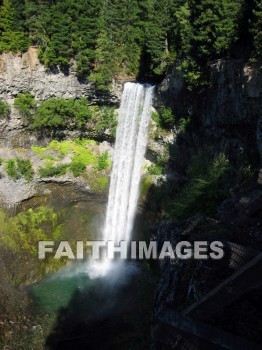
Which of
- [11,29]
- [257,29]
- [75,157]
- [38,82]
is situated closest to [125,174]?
[75,157]

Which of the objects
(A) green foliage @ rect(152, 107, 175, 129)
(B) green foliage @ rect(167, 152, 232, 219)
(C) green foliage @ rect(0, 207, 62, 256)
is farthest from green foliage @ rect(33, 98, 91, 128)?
(B) green foliage @ rect(167, 152, 232, 219)

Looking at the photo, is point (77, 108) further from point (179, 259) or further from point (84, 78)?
point (179, 259)

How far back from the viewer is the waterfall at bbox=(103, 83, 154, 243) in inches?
1125

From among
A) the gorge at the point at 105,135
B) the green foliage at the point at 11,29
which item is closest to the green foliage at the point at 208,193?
the gorge at the point at 105,135

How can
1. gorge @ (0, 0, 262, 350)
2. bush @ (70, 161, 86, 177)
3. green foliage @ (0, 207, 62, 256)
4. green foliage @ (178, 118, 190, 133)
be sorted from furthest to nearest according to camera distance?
1. bush @ (70, 161, 86, 177)
2. green foliage @ (0, 207, 62, 256)
3. green foliage @ (178, 118, 190, 133)
4. gorge @ (0, 0, 262, 350)

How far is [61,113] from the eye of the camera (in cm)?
2945

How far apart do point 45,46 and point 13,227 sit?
1426 centimetres

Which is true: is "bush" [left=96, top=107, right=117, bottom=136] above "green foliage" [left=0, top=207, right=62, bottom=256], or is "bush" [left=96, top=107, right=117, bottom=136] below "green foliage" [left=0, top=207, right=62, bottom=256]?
above

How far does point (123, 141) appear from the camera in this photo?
29.3 meters

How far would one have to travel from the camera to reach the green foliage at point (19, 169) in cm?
2864

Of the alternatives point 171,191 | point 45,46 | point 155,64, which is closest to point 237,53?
point 155,64

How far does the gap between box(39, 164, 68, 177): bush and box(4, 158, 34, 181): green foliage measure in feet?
3.10

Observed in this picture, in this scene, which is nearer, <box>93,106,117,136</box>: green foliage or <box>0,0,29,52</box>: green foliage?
→ <box>0,0,29,52</box>: green foliage

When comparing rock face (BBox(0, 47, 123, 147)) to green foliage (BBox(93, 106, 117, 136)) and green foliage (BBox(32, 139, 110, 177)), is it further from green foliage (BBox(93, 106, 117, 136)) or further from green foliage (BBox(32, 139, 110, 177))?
green foliage (BBox(32, 139, 110, 177))
